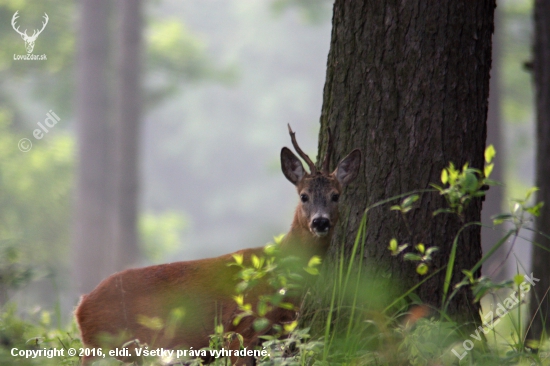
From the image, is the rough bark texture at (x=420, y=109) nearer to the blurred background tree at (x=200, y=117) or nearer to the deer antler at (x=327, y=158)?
the deer antler at (x=327, y=158)

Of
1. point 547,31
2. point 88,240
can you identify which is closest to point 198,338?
point 547,31

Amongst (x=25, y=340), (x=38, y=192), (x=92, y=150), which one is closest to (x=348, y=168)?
(x=25, y=340)

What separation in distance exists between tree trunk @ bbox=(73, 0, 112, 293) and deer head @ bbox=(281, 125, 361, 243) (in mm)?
11960

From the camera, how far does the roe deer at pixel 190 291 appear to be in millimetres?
4426

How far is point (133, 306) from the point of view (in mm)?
4586

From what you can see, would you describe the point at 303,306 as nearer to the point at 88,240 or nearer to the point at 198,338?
the point at 198,338

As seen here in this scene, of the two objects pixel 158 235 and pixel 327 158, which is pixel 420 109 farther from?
pixel 158 235

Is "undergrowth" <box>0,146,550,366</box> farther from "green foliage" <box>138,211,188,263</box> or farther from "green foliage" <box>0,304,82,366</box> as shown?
"green foliage" <box>138,211,188,263</box>

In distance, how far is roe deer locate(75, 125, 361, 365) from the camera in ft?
14.5

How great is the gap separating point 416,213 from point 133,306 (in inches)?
80.3

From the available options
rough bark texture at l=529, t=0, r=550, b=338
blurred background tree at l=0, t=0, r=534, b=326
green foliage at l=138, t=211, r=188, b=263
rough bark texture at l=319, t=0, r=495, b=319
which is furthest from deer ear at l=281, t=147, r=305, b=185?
green foliage at l=138, t=211, r=188, b=263

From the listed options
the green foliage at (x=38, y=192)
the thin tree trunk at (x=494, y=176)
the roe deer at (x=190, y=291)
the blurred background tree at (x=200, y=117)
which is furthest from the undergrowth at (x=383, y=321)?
the green foliage at (x=38, y=192)

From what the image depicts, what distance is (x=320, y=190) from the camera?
4547 millimetres

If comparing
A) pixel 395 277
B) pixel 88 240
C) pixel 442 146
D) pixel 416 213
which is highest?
pixel 442 146
